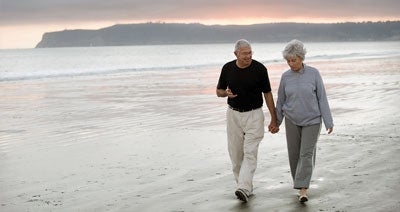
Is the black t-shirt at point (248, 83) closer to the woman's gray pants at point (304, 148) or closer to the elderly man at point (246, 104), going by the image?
the elderly man at point (246, 104)

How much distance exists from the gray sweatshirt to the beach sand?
2.66 ft

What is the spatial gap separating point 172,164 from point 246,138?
1952 mm

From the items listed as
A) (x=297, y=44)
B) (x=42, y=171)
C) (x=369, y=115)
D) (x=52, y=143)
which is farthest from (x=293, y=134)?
(x=369, y=115)

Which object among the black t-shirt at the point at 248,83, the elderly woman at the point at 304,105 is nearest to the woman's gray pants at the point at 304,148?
the elderly woman at the point at 304,105

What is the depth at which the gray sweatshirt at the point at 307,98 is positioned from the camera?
5.96 metres

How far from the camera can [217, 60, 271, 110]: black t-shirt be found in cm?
618

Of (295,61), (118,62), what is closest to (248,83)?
(295,61)

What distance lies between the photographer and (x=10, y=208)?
234 inches

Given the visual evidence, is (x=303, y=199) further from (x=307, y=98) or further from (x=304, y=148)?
Result: (x=307, y=98)

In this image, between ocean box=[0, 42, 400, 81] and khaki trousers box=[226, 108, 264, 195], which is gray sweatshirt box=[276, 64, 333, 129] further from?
ocean box=[0, 42, 400, 81]

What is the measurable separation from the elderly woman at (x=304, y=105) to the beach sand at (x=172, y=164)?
12.5 inches

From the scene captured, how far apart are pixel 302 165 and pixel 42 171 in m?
3.57

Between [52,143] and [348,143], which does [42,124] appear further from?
[348,143]

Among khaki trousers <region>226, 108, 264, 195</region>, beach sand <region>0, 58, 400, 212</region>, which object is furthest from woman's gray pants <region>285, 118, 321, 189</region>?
khaki trousers <region>226, 108, 264, 195</region>
